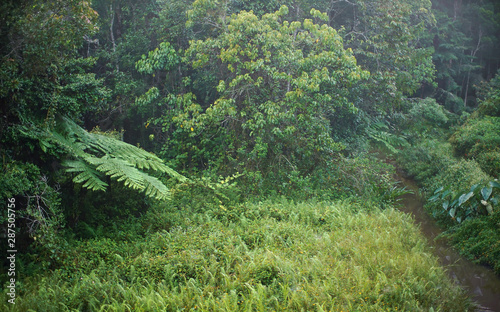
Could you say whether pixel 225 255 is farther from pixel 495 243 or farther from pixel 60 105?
pixel 495 243

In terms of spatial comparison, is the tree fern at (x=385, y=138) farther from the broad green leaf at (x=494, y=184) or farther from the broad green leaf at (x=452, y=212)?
the broad green leaf at (x=494, y=184)

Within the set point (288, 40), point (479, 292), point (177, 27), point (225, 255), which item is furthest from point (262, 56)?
point (479, 292)

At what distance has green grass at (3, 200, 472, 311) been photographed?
4977mm

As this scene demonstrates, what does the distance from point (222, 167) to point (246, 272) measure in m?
4.59

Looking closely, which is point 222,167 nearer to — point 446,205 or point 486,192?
point 446,205

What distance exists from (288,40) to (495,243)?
6.51 meters

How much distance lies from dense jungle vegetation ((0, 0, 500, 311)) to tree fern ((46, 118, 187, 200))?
0.04 metres

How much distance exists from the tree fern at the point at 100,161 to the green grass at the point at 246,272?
3.55 feet

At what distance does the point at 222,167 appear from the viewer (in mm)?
9898

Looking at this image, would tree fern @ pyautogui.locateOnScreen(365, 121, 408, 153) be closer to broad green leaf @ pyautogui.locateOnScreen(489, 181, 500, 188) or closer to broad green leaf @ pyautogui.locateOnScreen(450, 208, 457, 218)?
broad green leaf @ pyautogui.locateOnScreen(450, 208, 457, 218)

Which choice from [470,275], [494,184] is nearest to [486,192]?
[494,184]

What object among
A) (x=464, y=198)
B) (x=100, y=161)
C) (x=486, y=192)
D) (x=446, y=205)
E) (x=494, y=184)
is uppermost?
(x=100, y=161)

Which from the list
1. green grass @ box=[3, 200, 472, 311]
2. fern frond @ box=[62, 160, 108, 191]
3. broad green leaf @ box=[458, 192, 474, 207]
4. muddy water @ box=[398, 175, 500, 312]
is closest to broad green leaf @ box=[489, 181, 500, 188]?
broad green leaf @ box=[458, 192, 474, 207]

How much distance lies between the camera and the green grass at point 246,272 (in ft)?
16.3
